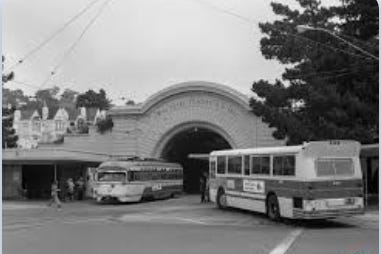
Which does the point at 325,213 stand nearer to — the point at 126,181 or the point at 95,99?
the point at 126,181

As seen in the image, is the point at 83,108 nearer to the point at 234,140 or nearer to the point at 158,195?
the point at 234,140

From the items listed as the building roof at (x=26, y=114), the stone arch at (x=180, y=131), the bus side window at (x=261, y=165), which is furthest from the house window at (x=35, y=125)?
the bus side window at (x=261, y=165)

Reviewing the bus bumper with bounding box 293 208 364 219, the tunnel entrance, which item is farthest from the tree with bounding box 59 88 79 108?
the bus bumper with bounding box 293 208 364 219

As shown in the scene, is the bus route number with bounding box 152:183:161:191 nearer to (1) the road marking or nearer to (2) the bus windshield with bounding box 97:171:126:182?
(2) the bus windshield with bounding box 97:171:126:182

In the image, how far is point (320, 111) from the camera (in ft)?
121

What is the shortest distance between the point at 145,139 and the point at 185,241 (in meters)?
42.4

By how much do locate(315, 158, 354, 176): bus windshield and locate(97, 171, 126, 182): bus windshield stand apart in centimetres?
2039

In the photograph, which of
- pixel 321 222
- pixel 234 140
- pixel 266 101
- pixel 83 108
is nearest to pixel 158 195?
pixel 266 101

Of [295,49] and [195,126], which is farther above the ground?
[295,49]

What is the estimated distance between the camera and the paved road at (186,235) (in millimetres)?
16719

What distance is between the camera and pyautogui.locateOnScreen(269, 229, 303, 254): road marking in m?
16.2

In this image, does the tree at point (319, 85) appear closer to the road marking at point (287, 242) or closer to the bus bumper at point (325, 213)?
the bus bumper at point (325, 213)

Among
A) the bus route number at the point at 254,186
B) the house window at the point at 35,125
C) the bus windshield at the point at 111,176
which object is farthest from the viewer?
the house window at the point at 35,125

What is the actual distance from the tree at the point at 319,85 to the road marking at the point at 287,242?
1393 cm
